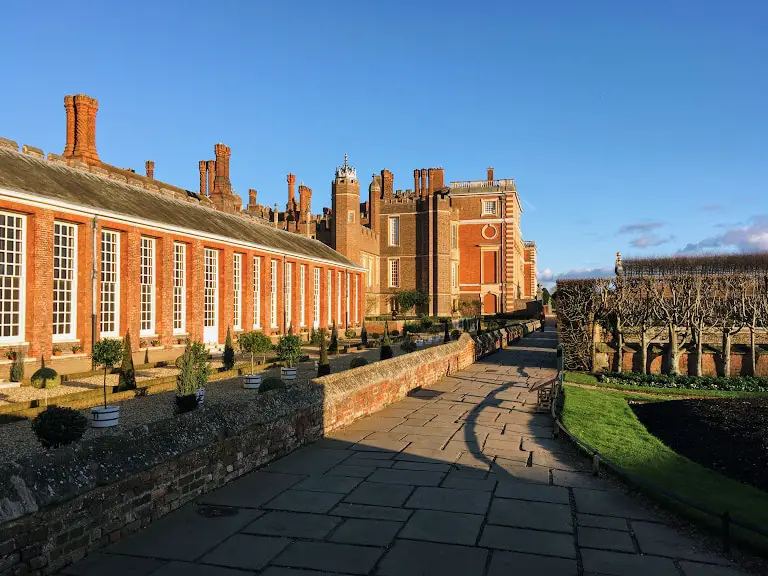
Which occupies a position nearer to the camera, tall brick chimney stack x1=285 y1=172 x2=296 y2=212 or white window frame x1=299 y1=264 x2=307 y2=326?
white window frame x1=299 y1=264 x2=307 y2=326

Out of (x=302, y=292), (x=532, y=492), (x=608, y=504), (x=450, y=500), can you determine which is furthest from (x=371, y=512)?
(x=302, y=292)

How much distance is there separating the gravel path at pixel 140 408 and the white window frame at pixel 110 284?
2.81m

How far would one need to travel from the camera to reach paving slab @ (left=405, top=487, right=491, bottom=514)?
6520 millimetres

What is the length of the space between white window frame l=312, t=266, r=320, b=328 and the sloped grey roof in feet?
13.0

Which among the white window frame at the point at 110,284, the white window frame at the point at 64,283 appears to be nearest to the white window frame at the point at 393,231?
the white window frame at the point at 110,284

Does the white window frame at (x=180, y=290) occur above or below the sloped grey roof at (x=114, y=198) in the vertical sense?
below

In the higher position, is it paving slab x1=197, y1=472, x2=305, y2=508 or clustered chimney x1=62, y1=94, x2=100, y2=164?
clustered chimney x1=62, y1=94, x2=100, y2=164

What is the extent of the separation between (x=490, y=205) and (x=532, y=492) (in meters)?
60.3

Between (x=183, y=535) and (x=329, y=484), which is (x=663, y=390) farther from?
(x=183, y=535)

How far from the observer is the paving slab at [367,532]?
5.54m

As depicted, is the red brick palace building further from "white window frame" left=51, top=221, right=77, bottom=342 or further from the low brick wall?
the low brick wall

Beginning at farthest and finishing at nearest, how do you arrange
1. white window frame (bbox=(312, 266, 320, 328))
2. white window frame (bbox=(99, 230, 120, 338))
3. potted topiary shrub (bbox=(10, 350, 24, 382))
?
white window frame (bbox=(312, 266, 320, 328))
white window frame (bbox=(99, 230, 120, 338))
potted topiary shrub (bbox=(10, 350, 24, 382))

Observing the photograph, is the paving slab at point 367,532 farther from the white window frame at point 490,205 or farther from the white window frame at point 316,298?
the white window frame at point 490,205

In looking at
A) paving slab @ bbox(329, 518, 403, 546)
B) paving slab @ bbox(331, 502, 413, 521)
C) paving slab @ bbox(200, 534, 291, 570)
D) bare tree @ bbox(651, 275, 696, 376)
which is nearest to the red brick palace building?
paving slab @ bbox(331, 502, 413, 521)
